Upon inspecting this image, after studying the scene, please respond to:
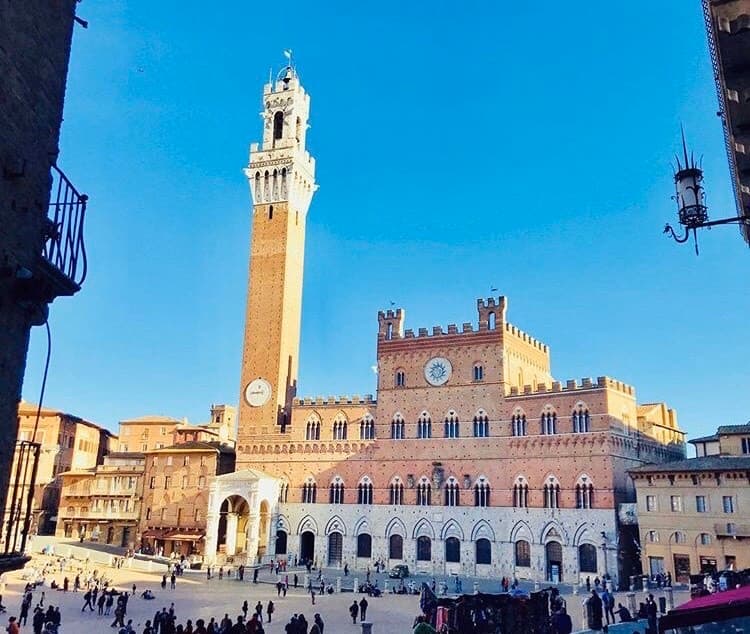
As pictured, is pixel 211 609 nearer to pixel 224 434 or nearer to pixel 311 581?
pixel 311 581

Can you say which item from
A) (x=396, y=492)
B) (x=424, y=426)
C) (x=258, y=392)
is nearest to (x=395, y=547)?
(x=396, y=492)

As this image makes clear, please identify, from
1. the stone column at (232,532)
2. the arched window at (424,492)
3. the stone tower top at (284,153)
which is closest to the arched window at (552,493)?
the arched window at (424,492)

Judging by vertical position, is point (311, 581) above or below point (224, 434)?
below

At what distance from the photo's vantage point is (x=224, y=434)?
64.6 metres

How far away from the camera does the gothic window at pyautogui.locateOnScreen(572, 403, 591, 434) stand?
1609 inches

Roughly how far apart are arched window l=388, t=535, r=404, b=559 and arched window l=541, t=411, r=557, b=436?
470 inches

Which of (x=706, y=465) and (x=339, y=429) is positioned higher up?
(x=339, y=429)

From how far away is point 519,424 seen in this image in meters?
43.3

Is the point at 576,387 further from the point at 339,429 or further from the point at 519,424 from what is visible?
the point at 339,429

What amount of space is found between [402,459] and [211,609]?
1965 centimetres

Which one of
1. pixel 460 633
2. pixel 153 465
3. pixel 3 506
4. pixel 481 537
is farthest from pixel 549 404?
pixel 3 506

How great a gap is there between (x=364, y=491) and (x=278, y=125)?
31.9m

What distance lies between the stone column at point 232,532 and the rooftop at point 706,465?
2707 cm

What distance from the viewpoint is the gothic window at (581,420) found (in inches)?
1609
